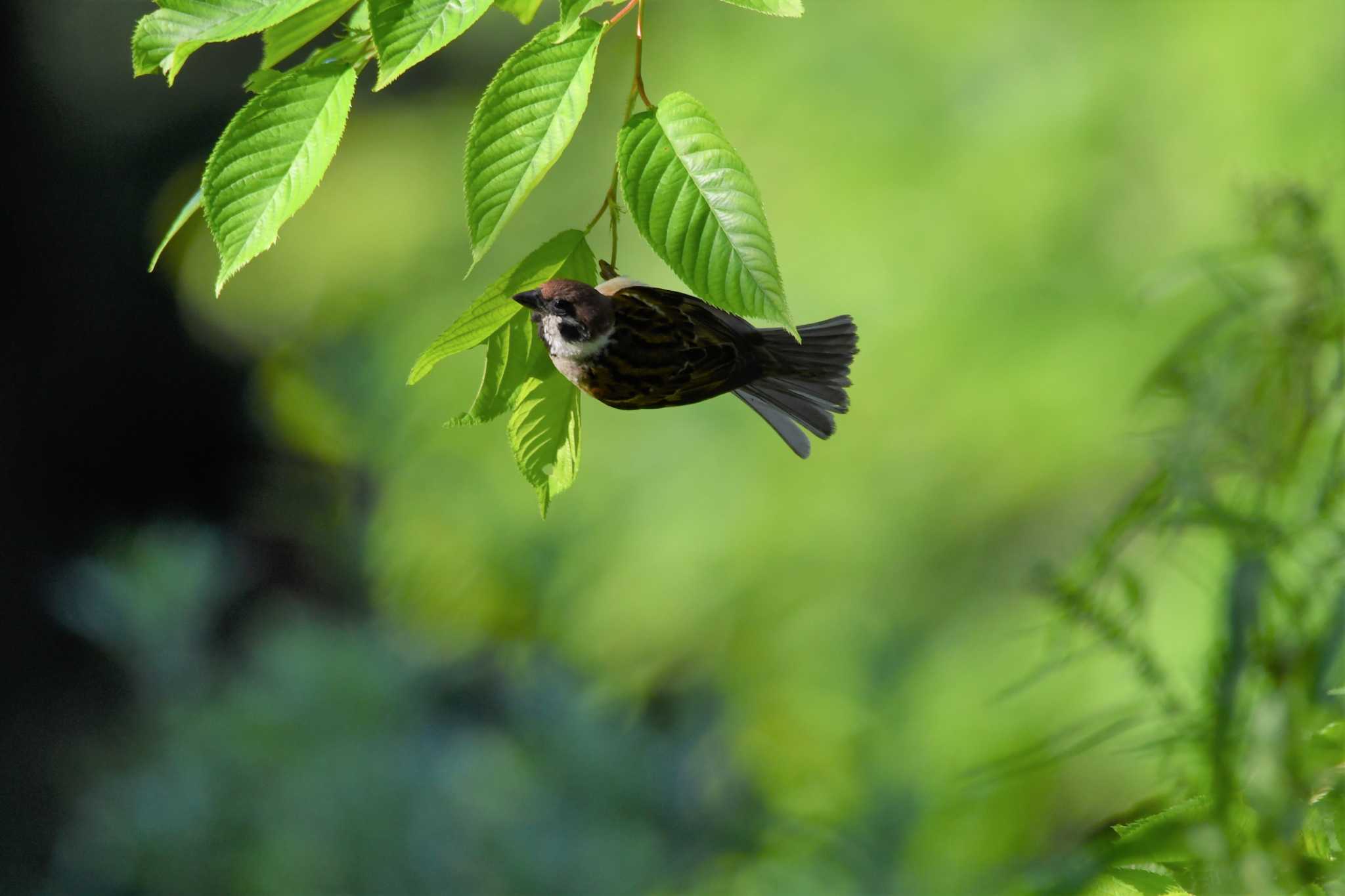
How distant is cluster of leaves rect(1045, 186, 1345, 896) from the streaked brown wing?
26cm

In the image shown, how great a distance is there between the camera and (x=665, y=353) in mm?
438

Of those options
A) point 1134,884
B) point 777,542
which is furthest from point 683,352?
point 777,542

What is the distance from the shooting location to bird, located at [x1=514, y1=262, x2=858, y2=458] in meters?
0.40

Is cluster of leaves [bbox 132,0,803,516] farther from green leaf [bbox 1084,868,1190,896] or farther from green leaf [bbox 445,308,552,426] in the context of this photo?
green leaf [bbox 1084,868,1190,896]

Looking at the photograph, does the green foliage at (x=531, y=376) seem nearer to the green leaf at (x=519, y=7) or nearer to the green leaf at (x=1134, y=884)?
the green leaf at (x=519, y=7)

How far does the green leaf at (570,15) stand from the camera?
391 millimetres

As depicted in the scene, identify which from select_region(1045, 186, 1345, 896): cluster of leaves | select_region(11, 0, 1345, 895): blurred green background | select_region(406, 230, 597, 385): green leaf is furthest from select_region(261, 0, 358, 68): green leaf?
select_region(11, 0, 1345, 895): blurred green background

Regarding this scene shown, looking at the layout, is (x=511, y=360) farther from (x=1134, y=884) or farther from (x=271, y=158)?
(x=1134, y=884)

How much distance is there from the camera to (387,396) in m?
2.42

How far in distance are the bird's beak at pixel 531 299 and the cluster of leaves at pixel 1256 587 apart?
330 mm

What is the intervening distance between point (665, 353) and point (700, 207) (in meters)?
0.08

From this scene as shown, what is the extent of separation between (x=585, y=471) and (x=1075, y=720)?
905 mm

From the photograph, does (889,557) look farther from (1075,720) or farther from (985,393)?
(1075,720)

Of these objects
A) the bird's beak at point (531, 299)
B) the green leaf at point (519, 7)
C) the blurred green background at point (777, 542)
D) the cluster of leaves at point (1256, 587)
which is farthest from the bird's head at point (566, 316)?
the blurred green background at point (777, 542)
